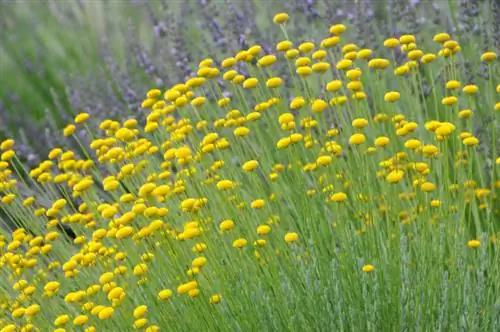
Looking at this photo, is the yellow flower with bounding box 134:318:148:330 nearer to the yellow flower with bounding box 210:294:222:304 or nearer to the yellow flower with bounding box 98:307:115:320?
the yellow flower with bounding box 98:307:115:320

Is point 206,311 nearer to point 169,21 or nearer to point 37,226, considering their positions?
point 37,226

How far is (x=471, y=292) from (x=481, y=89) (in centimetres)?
172

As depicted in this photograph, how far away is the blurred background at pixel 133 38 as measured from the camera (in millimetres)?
4293

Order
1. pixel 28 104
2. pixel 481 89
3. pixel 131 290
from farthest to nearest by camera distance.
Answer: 1. pixel 28 104
2. pixel 481 89
3. pixel 131 290

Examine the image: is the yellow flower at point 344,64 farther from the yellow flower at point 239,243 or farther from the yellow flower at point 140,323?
the yellow flower at point 140,323

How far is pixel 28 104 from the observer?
20.6 feet

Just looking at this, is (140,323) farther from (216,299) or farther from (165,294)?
(216,299)

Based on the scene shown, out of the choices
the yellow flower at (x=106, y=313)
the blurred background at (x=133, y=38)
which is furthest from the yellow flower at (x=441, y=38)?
the yellow flower at (x=106, y=313)

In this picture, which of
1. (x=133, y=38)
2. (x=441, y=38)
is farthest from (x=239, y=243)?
(x=133, y=38)

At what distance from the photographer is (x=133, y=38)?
17.2ft

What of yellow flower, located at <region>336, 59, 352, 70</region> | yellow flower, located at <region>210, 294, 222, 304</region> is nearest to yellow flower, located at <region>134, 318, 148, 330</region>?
yellow flower, located at <region>210, 294, 222, 304</region>

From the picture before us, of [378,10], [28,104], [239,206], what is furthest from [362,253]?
[28,104]

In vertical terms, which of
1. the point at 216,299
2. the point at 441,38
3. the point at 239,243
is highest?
the point at 441,38

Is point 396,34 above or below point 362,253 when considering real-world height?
above
